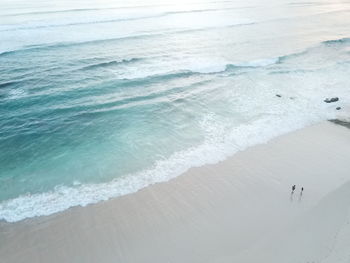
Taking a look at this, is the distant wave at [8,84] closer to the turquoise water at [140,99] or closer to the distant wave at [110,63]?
the turquoise water at [140,99]

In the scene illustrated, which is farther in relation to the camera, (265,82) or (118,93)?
(265,82)

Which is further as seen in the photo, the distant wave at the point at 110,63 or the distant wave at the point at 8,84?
the distant wave at the point at 110,63

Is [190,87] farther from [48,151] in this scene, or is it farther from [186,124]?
[48,151]

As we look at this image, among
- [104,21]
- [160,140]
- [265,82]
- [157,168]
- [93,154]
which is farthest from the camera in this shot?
[104,21]

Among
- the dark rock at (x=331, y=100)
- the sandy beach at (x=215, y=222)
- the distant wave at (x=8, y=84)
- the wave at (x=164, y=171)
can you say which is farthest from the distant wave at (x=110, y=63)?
the sandy beach at (x=215, y=222)

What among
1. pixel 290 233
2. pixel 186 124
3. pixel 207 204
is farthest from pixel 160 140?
pixel 290 233

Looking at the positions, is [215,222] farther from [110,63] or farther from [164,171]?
[110,63]

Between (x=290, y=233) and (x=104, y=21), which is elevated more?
(x=104, y=21)

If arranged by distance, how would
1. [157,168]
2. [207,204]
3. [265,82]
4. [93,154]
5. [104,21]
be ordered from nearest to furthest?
[207,204] → [157,168] → [93,154] → [265,82] → [104,21]
